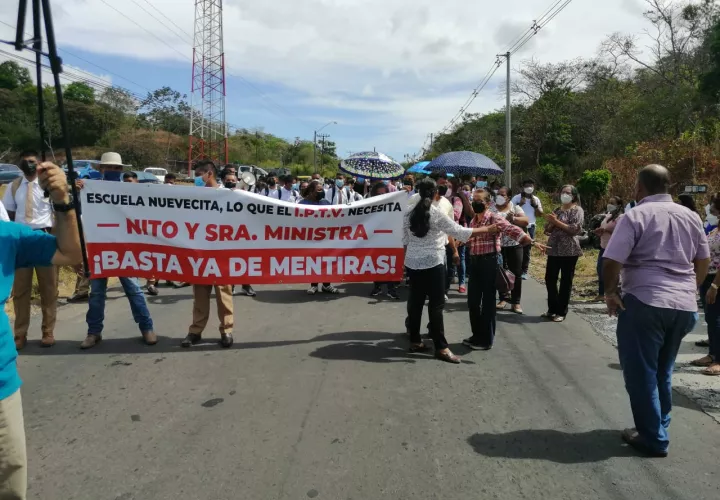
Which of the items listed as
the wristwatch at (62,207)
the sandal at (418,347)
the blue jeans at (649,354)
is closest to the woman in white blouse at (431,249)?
the sandal at (418,347)

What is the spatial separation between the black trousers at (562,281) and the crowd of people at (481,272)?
15mm

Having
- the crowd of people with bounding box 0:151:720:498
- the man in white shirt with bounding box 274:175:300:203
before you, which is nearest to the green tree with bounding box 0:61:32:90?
the man in white shirt with bounding box 274:175:300:203

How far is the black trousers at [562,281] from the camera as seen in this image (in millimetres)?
7195

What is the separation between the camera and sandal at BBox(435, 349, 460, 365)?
541cm

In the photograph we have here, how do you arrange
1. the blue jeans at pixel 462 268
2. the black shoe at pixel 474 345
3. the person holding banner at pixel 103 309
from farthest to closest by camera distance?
the blue jeans at pixel 462 268 → the black shoe at pixel 474 345 → the person holding banner at pixel 103 309

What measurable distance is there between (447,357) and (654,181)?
104 inches

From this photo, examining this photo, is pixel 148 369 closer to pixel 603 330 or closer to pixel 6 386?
pixel 6 386

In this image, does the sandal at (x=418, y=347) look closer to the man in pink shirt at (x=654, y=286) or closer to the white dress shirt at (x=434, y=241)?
the white dress shirt at (x=434, y=241)

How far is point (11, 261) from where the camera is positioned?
7.61 feet

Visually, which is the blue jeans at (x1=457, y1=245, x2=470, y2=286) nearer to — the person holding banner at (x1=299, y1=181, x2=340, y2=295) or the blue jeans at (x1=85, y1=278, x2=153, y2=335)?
the person holding banner at (x1=299, y1=181, x2=340, y2=295)

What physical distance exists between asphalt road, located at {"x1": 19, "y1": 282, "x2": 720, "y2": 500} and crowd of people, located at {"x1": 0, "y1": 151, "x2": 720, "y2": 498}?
354mm

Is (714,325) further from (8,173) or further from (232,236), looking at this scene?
(8,173)

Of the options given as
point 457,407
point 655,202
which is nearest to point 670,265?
point 655,202

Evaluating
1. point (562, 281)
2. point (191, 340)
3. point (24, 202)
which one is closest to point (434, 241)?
point (562, 281)
